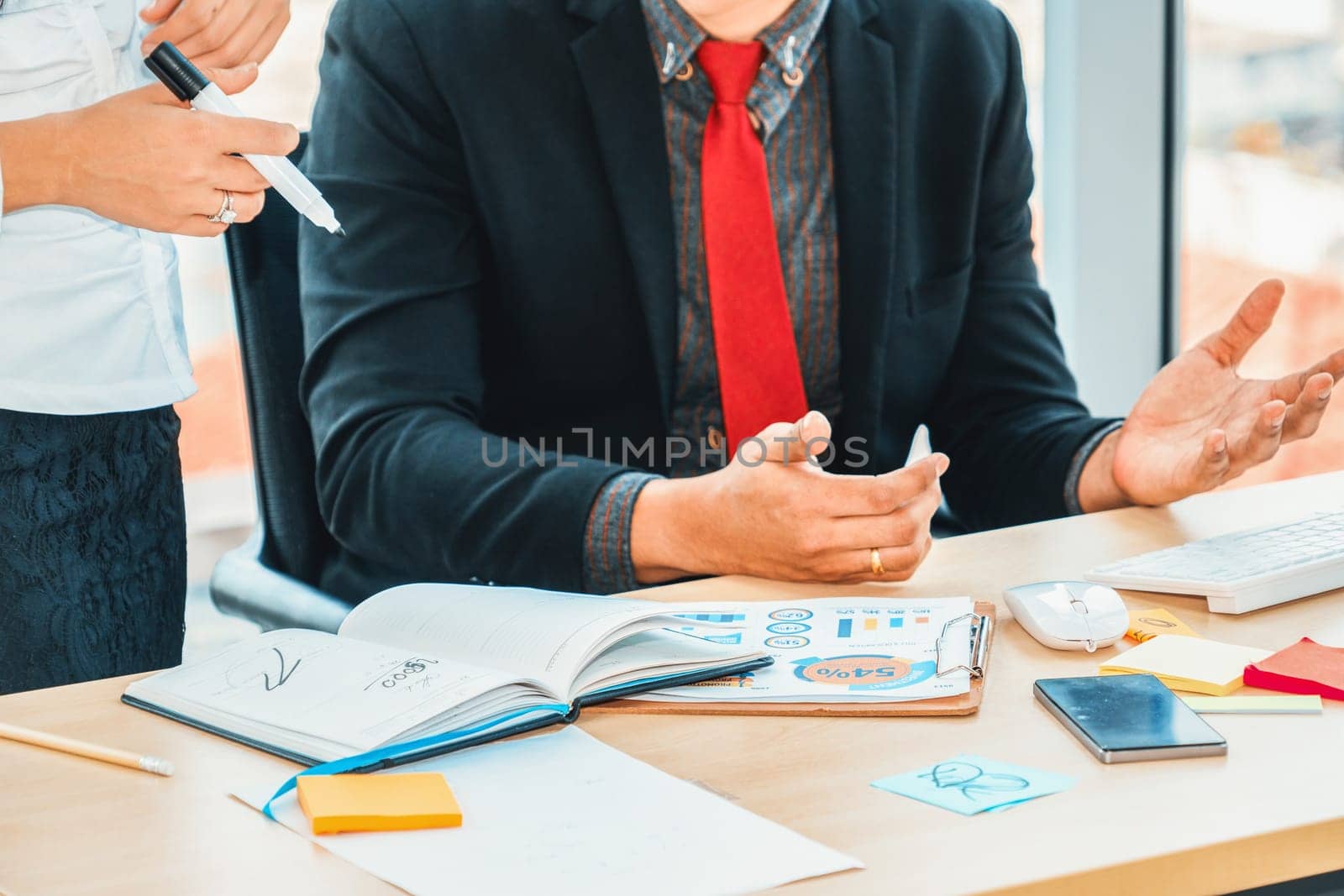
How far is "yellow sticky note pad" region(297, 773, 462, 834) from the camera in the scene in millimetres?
662

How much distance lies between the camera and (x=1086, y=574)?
1.05m

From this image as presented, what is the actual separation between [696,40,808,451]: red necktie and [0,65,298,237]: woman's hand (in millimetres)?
579

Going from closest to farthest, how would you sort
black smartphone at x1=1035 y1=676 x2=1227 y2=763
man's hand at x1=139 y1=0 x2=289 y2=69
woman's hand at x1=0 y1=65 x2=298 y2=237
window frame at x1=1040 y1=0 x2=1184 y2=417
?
black smartphone at x1=1035 y1=676 x2=1227 y2=763 < woman's hand at x1=0 y1=65 x2=298 y2=237 < man's hand at x1=139 y1=0 x2=289 y2=69 < window frame at x1=1040 y1=0 x2=1184 y2=417

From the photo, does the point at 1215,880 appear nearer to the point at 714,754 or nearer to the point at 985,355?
the point at 714,754

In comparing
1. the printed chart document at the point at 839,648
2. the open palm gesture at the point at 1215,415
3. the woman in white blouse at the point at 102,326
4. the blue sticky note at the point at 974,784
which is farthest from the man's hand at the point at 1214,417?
the woman in white blouse at the point at 102,326

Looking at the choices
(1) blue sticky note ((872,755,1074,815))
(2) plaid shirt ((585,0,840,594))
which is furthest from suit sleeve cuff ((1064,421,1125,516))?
(1) blue sticky note ((872,755,1074,815))

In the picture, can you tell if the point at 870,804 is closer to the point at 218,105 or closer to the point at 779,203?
the point at 218,105

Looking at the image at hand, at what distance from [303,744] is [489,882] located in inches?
7.6

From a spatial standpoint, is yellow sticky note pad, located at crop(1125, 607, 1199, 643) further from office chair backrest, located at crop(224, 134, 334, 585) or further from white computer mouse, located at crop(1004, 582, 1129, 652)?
office chair backrest, located at crop(224, 134, 334, 585)

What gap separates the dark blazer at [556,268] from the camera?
133cm

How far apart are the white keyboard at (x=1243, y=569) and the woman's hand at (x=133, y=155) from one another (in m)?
0.70

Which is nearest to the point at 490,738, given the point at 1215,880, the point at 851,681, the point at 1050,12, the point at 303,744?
the point at 303,744

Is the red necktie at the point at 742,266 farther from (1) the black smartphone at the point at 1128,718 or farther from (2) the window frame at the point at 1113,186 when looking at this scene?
(2) the window frame at the point at 1113,186

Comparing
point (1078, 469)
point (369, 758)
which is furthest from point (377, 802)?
point (1078, 469)
